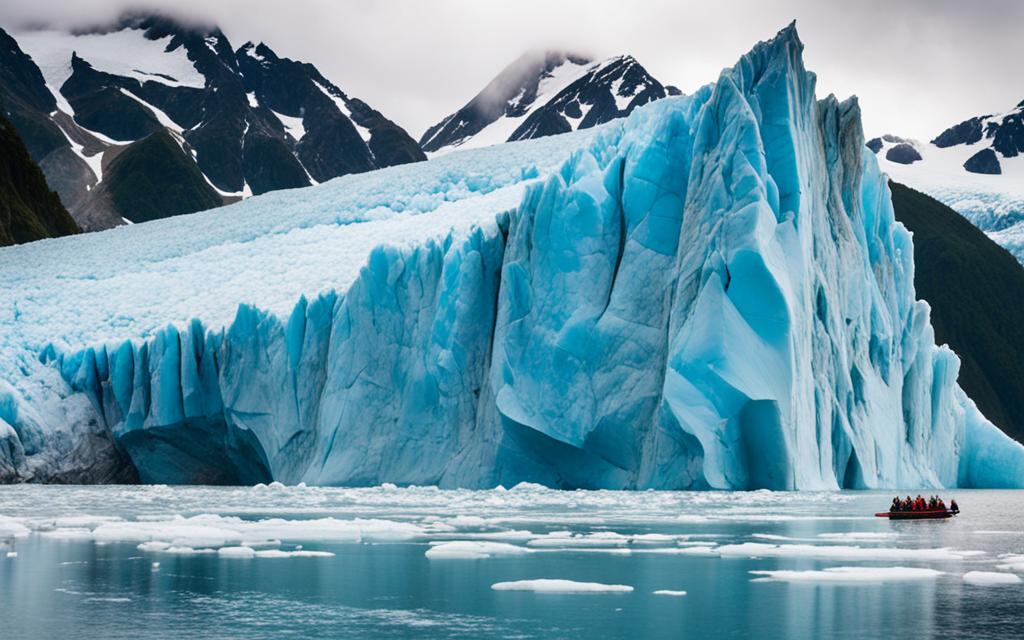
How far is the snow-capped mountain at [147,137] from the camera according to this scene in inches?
5561

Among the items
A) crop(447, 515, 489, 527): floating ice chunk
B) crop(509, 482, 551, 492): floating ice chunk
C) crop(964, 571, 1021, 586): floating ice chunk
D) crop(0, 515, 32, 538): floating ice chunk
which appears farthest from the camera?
crop(509, 482, 551, 492): floating ice chunk

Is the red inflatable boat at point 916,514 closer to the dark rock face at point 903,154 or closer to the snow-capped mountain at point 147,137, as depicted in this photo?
the snow-capped mountain at point 147,137

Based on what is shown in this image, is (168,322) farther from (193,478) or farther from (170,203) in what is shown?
(170,203)

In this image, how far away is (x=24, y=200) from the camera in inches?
3022

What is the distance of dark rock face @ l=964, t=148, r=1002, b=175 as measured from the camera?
14075cm

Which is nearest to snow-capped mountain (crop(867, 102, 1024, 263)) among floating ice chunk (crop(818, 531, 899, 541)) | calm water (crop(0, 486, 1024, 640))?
calm water (crop(0, 486, 1024, 640))

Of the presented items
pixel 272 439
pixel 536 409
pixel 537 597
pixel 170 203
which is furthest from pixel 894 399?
pixel 170 203

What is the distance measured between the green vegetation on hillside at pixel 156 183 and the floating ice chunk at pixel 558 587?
129 metres

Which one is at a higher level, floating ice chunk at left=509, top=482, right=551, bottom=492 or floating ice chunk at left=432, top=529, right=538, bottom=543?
floating ice chunk at left=509, top=482, right=551, bottom=492

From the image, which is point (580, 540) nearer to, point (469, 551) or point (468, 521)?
point (469, 551)

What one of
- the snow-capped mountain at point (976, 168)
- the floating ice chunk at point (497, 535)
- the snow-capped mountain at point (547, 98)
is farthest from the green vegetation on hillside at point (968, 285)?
the floating ice chunk at point (497, 535)

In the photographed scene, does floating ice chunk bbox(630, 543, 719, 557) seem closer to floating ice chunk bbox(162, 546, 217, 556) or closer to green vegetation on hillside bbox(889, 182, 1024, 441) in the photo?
floating ice chunk bbox(162, 546, 217, 556)

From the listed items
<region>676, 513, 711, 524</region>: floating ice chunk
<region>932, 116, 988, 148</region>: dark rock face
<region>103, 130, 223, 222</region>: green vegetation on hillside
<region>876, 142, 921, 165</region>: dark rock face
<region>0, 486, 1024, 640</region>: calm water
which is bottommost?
<region>0, 486, 1024, 640</region>: calm water

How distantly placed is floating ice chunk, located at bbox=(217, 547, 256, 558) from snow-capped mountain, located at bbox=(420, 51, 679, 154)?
6005 inches
